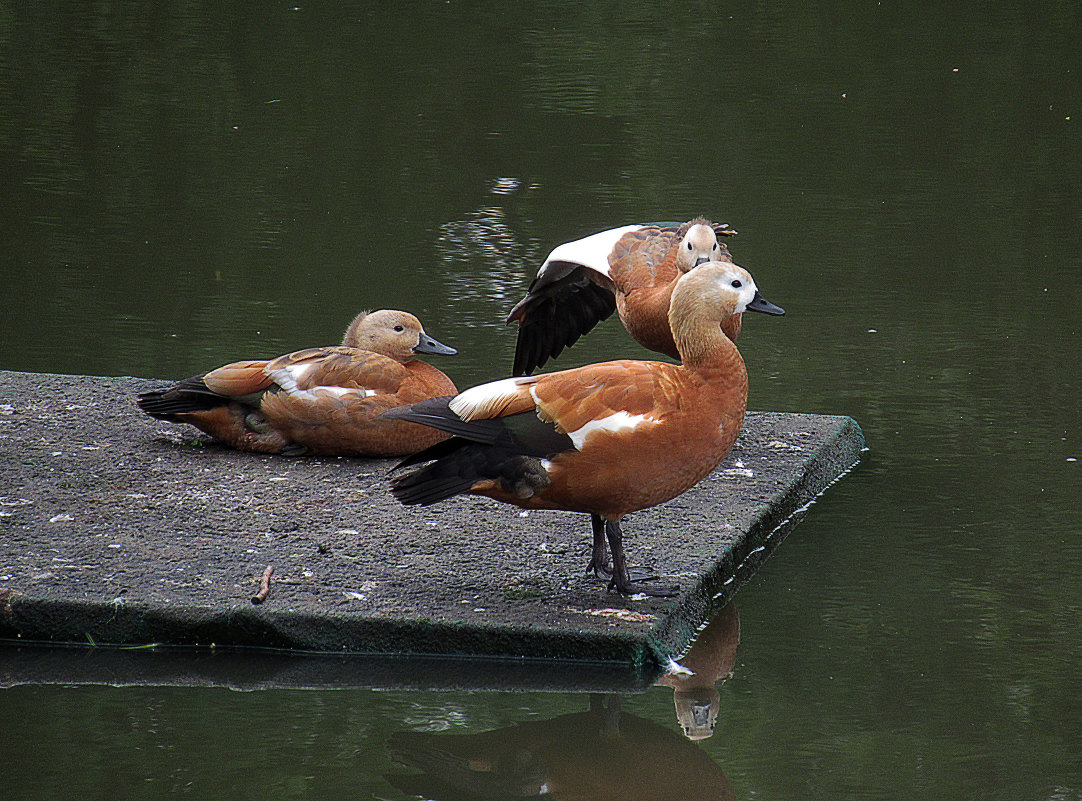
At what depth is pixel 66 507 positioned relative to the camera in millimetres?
4551

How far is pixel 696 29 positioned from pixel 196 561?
10878 mm

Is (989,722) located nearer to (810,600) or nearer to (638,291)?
(810,600)

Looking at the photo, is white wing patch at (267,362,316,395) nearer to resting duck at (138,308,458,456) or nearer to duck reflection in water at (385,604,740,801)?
resting duck at (138,308,458,456)

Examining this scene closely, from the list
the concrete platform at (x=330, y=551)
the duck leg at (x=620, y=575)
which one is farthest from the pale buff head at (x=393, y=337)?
the duck leg at (x=620, y=575)

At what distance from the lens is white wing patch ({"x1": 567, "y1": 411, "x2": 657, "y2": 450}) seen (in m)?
3.72

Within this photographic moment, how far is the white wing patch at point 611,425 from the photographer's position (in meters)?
Answer: 3.72

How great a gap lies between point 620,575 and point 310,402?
1488 millimetres

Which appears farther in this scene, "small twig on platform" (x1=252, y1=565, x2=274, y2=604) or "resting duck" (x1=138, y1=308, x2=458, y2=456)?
"resting duck" (x1=138, y1=308, x2=458, y2=456)

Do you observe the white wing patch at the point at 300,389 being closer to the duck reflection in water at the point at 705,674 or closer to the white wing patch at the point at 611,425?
the white wing patch at the point at 611,425

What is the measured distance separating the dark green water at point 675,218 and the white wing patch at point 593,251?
2.54 feet

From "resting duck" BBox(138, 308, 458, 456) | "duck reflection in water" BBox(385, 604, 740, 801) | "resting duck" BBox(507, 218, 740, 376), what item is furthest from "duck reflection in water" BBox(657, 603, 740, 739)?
"resting duck" BBox(138, 308, 458, 456)

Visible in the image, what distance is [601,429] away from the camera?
3.72 m

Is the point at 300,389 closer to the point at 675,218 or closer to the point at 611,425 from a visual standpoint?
the point at 611,425

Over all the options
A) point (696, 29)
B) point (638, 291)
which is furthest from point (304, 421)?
point (696, 29)
